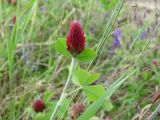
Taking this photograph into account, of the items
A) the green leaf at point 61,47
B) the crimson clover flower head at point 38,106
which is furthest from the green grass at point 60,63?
the green leaf at point 61,47

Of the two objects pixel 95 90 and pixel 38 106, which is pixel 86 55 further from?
pixel 38 106

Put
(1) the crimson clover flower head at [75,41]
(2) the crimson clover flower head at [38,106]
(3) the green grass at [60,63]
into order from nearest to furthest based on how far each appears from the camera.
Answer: (1) the crimson clover flower head at [75,41], (2) the crimson clover flower head at [38,106], (3) the green grass at [60,63]

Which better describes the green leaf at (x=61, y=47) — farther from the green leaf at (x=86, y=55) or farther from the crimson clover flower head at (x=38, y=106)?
the crimson clover flower head at (x=38, y=106)

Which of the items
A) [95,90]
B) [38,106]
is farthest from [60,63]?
[95,90]

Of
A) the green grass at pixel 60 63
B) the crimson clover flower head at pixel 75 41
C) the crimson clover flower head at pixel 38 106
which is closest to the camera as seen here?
the crimson clover flower head at pixel 75 41

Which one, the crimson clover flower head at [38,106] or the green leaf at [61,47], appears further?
the crimson clover flower head at [38,106]

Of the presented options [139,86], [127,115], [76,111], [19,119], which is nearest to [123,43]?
[139,86]

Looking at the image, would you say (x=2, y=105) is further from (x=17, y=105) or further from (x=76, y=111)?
(x=76, y=111)

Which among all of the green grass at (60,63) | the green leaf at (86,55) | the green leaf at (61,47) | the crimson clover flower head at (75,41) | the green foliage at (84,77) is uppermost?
the crimson clover flower head at (75,41)

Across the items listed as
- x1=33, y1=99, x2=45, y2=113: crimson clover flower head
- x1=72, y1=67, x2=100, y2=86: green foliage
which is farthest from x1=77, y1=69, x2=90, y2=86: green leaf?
x1=33, y1=99, x2=45, y2=113: crimson clover flower head
